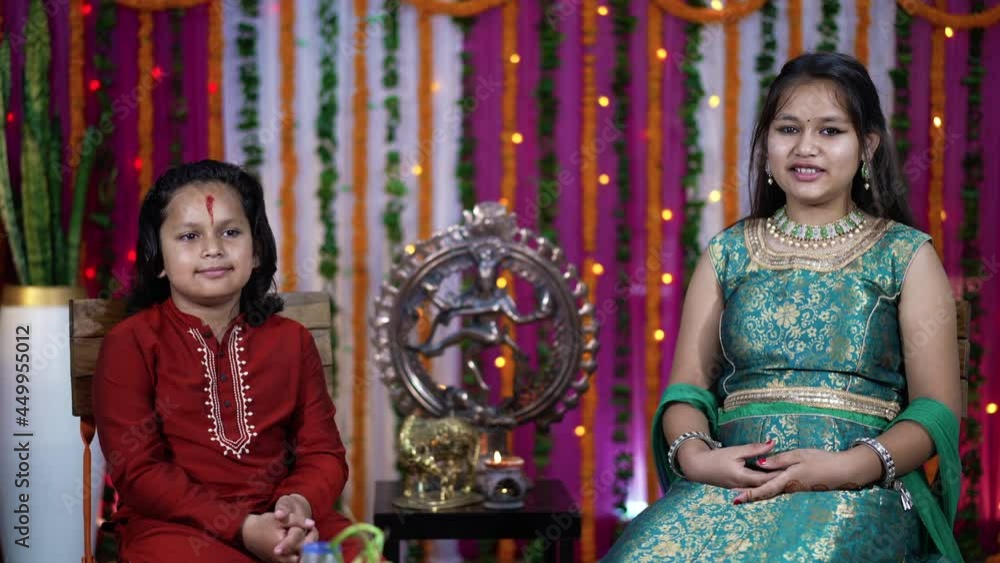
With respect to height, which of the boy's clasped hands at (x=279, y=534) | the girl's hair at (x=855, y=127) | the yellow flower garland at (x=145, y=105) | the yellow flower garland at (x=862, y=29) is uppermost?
the yellow flower garland at (x=862, y=29)

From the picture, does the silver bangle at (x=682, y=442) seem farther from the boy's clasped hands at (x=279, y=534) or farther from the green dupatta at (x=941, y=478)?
the boy's clasped hands at (x=279, y=534)

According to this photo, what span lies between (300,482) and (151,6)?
232cm

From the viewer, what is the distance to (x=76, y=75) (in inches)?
157

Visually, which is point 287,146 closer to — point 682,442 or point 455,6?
point 455,6

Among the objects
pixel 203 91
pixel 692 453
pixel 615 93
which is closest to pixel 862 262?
pixel 692 453

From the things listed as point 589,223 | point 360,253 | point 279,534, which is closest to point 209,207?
A: point 279,534

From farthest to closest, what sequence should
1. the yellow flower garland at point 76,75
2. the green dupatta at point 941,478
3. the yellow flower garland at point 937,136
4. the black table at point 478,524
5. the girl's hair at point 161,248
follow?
the yellow flower garland at point 937,136 < the yellow flower garland at point 76,75 < the black table at point 478,524 < the girl's hair at point 161,248 < the green dupatta at point 941,478

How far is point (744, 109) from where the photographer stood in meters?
4.34

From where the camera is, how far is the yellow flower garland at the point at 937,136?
432 cm

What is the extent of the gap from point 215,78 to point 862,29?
2382 millimetres

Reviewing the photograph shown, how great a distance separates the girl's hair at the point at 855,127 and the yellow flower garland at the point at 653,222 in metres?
1.73

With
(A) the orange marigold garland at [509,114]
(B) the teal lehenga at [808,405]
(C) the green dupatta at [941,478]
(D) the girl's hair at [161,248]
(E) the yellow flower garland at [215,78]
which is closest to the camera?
(B) the teal lehenga at [808,405]

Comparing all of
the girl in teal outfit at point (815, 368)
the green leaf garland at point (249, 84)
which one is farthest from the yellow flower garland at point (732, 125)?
the girl in teal outfit at point (815, 368)

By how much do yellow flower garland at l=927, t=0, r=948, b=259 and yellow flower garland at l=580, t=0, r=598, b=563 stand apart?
1.27m
